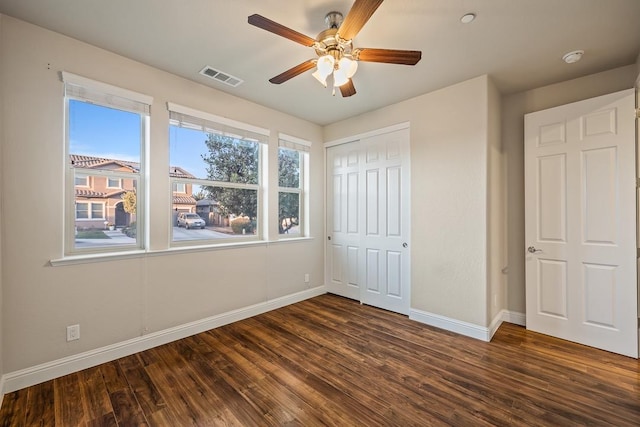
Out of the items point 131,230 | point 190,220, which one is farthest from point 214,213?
point 131,230

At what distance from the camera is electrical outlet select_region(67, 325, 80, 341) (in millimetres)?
2223

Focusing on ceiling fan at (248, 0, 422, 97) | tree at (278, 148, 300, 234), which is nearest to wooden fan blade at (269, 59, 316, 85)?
ceiling fan at (248, 0, 422, 97)

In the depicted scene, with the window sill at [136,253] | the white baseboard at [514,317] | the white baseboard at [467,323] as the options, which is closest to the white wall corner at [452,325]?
the white baseboard at [467,323]

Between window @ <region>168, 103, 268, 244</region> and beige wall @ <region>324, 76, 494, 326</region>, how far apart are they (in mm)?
2013

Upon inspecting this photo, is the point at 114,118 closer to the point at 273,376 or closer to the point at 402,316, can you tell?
the point at 273,376

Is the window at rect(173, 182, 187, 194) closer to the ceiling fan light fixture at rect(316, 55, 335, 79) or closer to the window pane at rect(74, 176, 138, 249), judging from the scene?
Answer: the window pane at rect(74, 176, 138, 249)

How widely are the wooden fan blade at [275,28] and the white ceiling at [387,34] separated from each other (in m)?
0.30

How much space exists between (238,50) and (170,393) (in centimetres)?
280

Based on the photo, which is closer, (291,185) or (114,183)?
(114,183)

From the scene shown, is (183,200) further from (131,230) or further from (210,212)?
(131,230)

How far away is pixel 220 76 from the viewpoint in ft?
9.30

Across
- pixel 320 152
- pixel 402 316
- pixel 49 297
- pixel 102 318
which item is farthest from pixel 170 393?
pixel 320 152

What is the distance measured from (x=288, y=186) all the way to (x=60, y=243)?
101 inches

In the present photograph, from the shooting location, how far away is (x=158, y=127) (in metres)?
2.73
